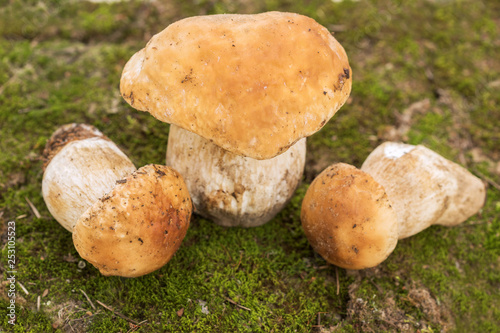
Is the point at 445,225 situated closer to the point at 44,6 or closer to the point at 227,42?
the point at 227,42

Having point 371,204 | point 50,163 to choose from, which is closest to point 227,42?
point 371,204

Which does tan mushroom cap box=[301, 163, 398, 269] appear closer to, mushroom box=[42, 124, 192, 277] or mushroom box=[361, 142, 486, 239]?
mushroom box=[361, 142, 486, 239]

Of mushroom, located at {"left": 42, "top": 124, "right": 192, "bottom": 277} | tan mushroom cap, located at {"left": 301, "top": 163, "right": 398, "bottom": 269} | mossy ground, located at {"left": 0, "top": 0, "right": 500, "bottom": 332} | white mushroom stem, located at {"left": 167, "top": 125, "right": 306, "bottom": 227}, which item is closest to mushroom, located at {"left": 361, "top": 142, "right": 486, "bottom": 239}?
tan mushroom cap, located at {"left": 301, "top": 163, "right": 398, "bottom": 269}

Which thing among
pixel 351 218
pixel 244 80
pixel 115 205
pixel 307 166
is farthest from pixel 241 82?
pixel 307 166

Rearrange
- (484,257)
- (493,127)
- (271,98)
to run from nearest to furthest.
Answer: (271,98), (484,257), (493,127)

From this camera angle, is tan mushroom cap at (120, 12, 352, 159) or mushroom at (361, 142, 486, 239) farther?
mushroom at (361, 142, 486, 239)

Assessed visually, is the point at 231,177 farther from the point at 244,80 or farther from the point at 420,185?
the point at 420,185
